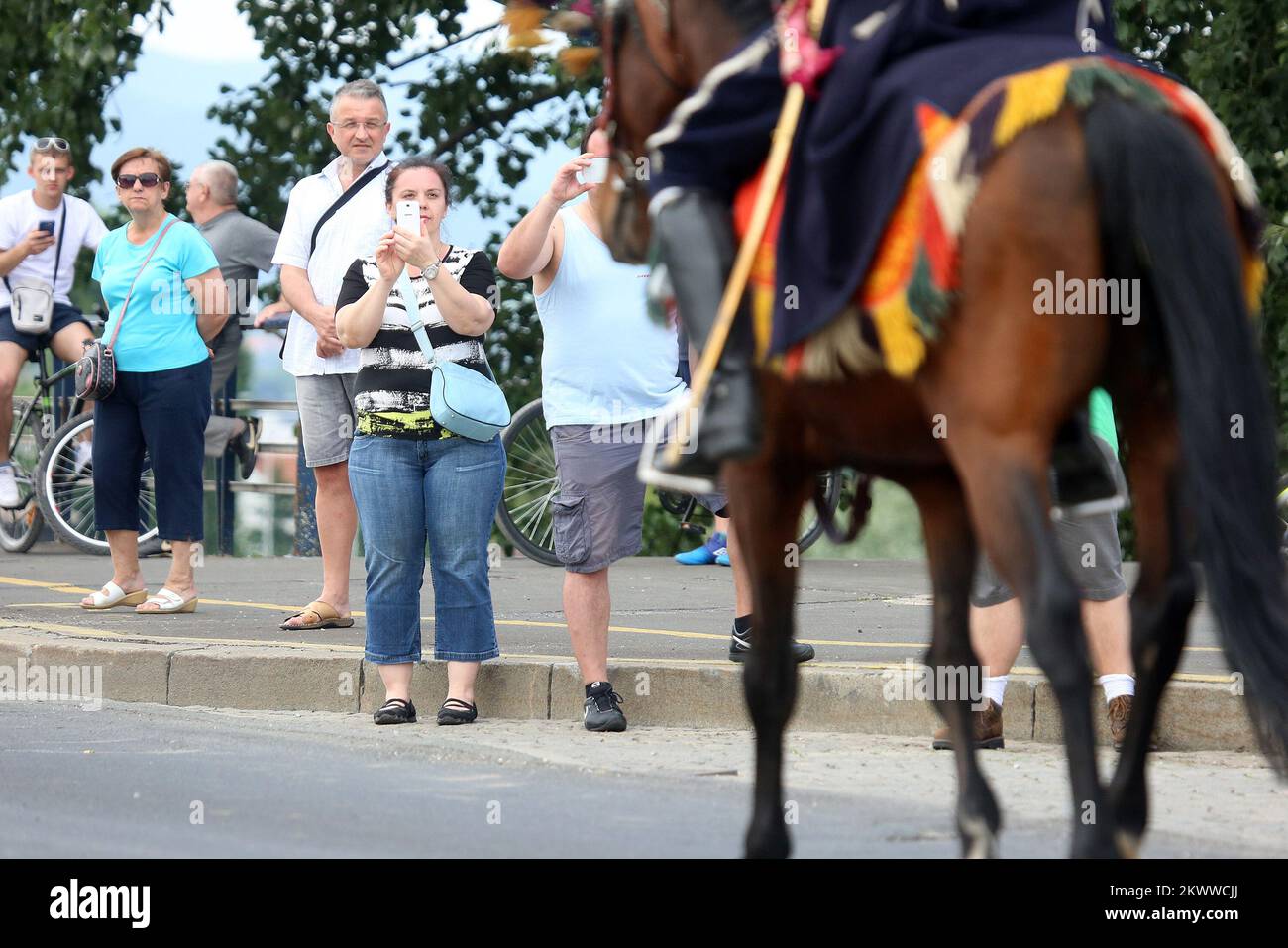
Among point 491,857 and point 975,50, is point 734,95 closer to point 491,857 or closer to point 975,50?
point 975,50

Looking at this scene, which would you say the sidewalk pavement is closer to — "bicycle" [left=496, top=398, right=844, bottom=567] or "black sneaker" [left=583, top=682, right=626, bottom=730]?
"black sneaker" [left=583, top=682, right=626, bottom=730]

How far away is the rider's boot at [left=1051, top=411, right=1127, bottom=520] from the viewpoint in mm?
4664

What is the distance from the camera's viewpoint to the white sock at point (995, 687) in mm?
→ 7051

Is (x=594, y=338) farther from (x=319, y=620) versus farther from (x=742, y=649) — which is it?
(x=319, y=620)

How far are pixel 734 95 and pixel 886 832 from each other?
6.93ft

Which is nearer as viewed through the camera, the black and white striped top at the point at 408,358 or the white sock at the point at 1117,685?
the white sock at the point at 1117,685

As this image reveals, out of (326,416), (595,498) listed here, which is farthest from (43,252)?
(595,498)

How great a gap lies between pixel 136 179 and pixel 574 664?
159 inches

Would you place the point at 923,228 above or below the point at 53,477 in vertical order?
above

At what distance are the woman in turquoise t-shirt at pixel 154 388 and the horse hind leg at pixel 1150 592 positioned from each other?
261 inches

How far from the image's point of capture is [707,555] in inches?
511

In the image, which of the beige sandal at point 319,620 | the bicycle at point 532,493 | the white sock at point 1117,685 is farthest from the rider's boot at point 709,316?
→ the bicycle at point 532,493

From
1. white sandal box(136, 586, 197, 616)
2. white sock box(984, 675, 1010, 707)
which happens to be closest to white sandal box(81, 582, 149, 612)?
Result: white sandal box(136, 586, 197, 616)

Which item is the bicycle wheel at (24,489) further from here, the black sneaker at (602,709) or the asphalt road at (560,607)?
the black sneaker at (602,709)
